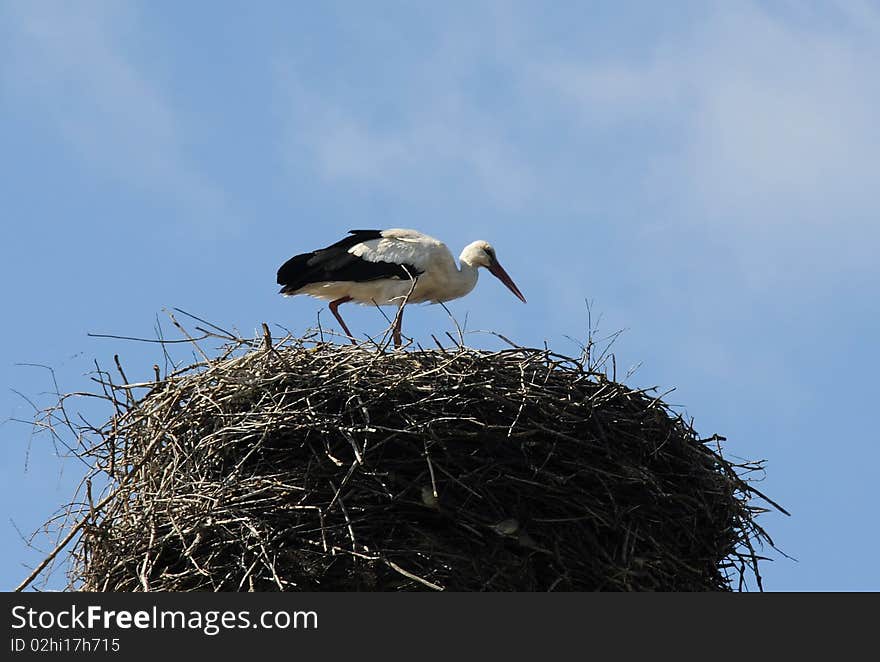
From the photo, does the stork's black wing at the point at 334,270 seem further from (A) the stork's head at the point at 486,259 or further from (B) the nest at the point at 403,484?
(B) the nest at the point at 403,484

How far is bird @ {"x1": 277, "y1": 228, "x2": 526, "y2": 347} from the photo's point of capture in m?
10.1

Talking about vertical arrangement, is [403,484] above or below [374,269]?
below

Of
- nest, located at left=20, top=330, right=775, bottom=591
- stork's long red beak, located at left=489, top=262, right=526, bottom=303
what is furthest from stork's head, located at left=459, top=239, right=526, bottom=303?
nest, located at left=20, top=330, right=775, bottom=591

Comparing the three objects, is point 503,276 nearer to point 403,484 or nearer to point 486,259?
point 486,259

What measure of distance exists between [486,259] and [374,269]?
46.7 inches

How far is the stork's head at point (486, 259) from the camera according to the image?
1098 cm

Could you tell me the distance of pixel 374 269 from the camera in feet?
33.0

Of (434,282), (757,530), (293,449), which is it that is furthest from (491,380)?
(434,282)

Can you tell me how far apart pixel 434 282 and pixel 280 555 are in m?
3.74

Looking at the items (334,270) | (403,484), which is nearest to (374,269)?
(334,270)

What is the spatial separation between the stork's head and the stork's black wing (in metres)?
0.91

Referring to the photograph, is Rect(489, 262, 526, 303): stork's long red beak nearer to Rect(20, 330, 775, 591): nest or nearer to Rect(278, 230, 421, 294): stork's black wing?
Rect(278, 230, 421, 294): stork's black wing

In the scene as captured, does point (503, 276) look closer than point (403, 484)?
No

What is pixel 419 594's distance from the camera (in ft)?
21.3
